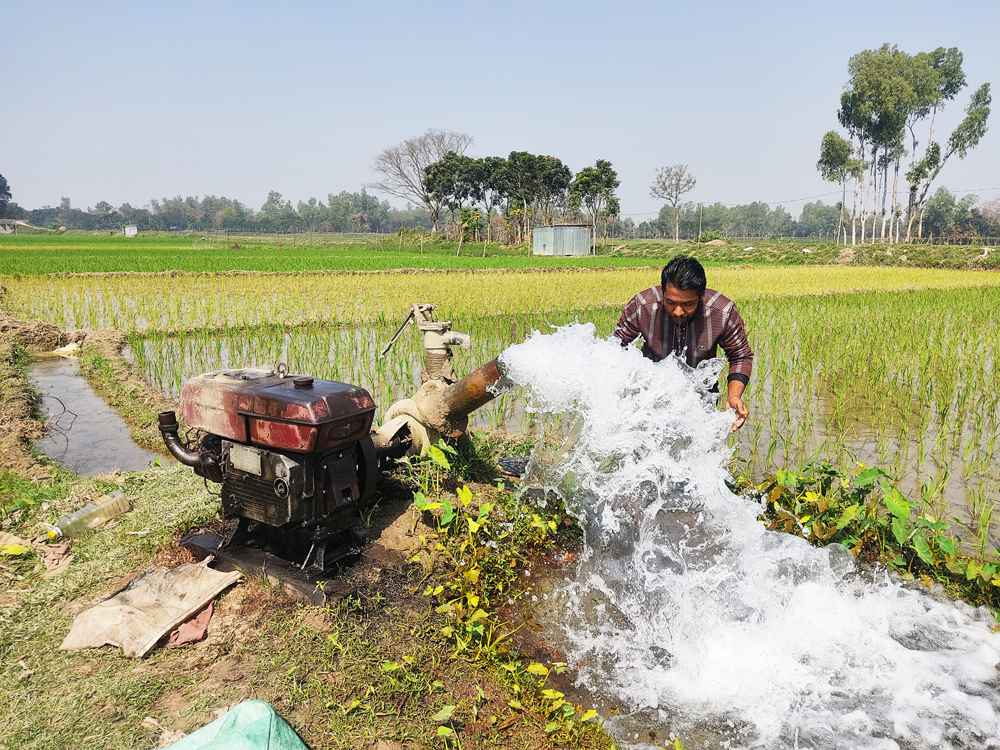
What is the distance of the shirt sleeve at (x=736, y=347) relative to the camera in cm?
289

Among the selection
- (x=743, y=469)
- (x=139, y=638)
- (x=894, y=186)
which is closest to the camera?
(x=139, y=638)

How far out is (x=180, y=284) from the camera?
13.6 metres

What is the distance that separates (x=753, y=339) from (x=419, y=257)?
68.9 feet

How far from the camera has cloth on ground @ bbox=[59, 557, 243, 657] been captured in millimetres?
2162

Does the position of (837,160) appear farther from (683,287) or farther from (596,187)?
(683,287)

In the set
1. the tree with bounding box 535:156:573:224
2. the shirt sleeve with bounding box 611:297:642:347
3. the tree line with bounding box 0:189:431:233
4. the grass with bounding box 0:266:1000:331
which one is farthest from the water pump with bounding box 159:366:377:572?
the tree line with bounding box 0:189:431:233

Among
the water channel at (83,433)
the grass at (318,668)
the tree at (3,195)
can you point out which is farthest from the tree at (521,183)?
the tree at (3,195)

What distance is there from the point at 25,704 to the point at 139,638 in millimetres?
340

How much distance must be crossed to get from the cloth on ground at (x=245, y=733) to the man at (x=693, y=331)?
2137mm

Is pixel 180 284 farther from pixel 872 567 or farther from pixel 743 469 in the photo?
pixel 872 567

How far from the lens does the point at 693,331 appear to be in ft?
9.56

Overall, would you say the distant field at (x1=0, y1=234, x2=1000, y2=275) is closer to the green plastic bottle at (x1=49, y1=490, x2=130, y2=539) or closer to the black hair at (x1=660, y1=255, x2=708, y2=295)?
the green plastic bottle at (x1=49, y1=490, x2=130, y2=539)

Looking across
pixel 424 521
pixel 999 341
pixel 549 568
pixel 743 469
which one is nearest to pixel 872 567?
pixel 743 469

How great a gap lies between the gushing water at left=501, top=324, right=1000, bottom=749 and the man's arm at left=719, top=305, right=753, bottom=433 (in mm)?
99
